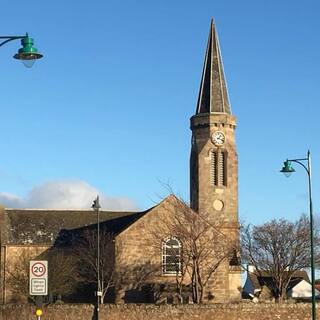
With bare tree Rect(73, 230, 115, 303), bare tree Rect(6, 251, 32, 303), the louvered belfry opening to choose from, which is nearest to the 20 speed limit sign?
bare tree Rect(6, 251, 32, 303)

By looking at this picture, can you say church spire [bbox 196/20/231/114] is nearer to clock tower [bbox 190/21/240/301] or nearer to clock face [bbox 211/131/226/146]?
clock tower [bbox 190/21/240/301]

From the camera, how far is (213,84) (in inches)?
2810

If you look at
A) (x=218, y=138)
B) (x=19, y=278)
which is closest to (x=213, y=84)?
(x=218, y=138)

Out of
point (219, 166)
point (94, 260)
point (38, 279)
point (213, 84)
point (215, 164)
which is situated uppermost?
point (213, 84)

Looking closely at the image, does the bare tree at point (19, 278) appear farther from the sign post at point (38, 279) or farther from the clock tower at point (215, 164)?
the sign post at point (38, 279)

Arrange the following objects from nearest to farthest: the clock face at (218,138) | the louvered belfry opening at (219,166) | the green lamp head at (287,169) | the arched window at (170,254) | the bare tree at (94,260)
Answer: the green lamp head at (287,169) < the bare tree at (94,260) < the arched window at (170,254) < the louvered belfry opening at (219,166) < the clock face at (218,138)

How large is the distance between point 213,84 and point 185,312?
3187 centimetres

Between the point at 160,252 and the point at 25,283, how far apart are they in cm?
1010

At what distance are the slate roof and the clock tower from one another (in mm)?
6555

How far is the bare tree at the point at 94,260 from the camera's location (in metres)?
55.0

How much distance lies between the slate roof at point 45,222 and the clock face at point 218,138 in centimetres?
963

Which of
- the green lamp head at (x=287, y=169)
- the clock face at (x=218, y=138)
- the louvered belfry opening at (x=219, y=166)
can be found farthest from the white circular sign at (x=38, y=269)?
the clock face at (x=218, y=138)

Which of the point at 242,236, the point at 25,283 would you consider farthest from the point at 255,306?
the point at 242,236

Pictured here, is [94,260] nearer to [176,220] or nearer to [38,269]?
[176,220]
